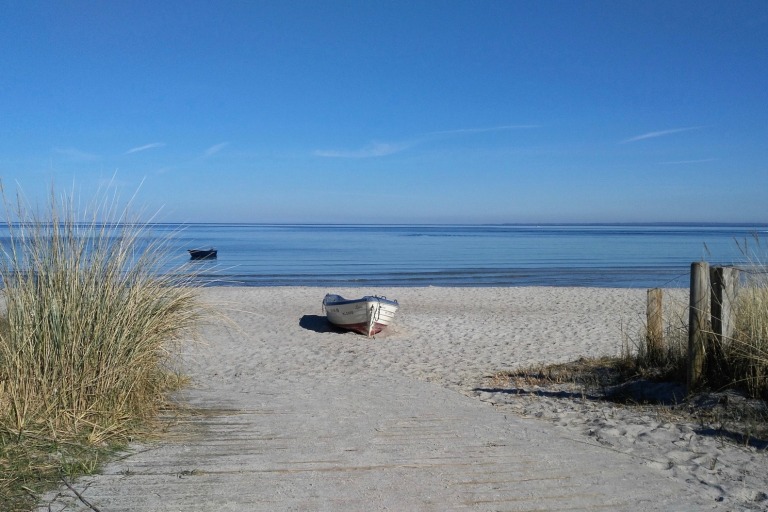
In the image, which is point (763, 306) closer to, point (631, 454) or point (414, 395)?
point (631, 454)

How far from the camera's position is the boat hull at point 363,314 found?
13.8m

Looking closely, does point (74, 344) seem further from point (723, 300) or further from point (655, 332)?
point (655, 332)

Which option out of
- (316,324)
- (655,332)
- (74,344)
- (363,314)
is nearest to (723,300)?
(655,332)

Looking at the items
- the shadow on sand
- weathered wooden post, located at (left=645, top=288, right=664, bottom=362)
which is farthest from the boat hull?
weathered wooden post, located at (left=645, top=288, right=664, bottom=362)

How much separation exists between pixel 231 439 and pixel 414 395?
2813 mm

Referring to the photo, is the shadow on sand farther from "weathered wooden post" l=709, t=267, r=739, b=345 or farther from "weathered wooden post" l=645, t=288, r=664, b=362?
"weathered wooden post" l=709, t=267, r=739, b=345

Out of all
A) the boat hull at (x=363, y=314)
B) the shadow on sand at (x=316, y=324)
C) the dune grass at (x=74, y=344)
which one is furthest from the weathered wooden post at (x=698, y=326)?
the shadow on sand at (x=316, y=324)

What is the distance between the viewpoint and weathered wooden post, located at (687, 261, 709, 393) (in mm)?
6531

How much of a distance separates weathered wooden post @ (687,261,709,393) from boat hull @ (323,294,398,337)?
790cm

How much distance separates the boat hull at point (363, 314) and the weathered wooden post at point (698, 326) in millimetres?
7904

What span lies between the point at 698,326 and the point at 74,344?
5696mm

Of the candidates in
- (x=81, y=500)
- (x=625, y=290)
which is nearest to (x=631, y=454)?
(x=81, y=500)

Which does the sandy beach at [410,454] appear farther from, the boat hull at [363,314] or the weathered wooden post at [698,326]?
the boat hull at [363,314]

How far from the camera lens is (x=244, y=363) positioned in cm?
1067
